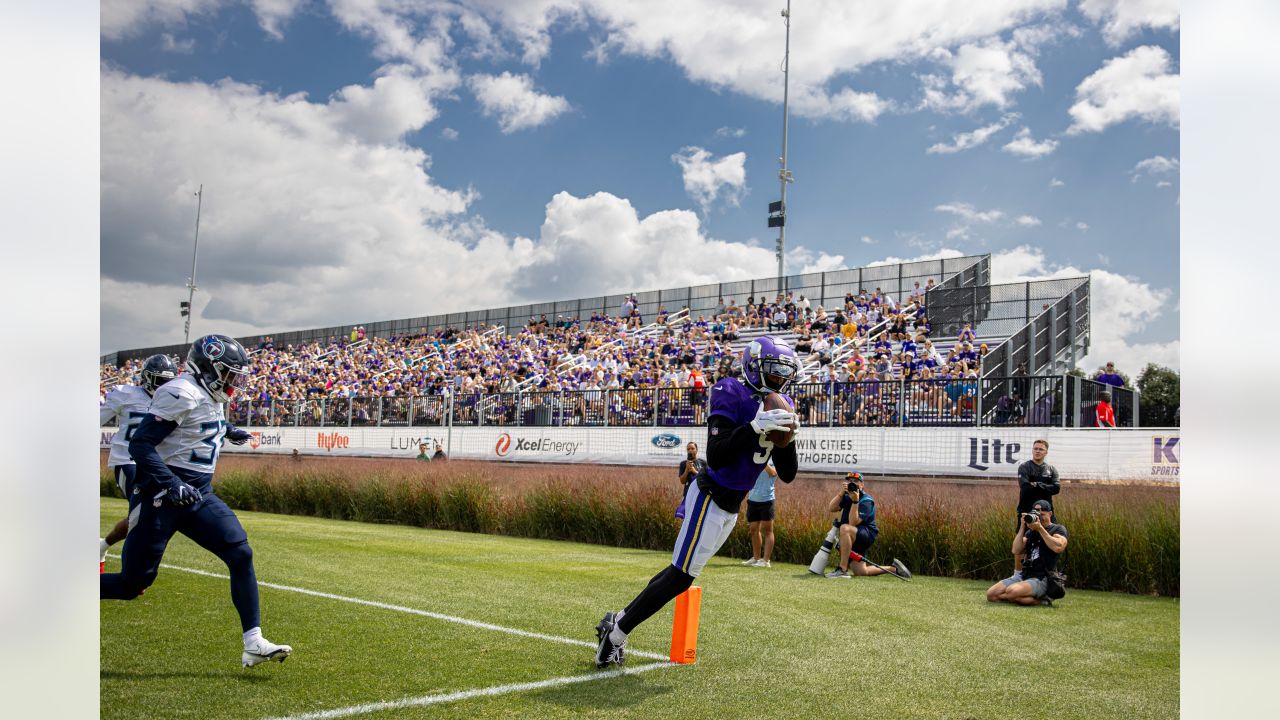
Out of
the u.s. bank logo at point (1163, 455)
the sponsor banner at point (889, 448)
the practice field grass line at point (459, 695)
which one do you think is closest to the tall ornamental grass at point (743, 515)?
the sponsor banner at point (889, 448)

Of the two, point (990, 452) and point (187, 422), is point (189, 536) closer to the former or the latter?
point (187, 422)

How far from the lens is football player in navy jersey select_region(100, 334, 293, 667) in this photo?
5324mm

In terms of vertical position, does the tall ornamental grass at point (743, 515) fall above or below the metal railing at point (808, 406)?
below

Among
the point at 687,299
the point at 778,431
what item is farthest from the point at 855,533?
the point at 687,299

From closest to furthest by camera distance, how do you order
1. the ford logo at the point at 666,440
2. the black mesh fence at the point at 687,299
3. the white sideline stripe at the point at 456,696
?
the white sideline stripe at the point at 456,696 < the ford logo at the point at 666,440 < the black mesh fence at the point at 687,299

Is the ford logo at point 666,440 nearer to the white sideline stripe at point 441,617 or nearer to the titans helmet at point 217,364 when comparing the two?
the white sideline stripe at point 441,617

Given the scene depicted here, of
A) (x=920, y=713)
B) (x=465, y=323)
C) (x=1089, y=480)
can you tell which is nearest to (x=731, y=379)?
(x=920, y=713)

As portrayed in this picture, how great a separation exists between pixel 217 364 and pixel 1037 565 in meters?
8.00

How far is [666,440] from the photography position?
72.1 ft

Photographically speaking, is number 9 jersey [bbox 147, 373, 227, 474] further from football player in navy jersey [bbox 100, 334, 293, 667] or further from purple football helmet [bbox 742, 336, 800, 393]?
purple football helmet [bbox 742, 336, 800, 393]

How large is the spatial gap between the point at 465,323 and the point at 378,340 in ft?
15.7

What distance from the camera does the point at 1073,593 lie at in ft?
35.3

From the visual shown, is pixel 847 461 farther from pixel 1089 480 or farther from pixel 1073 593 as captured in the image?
pixel 1073 593

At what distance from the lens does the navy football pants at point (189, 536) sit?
17.7 feet
